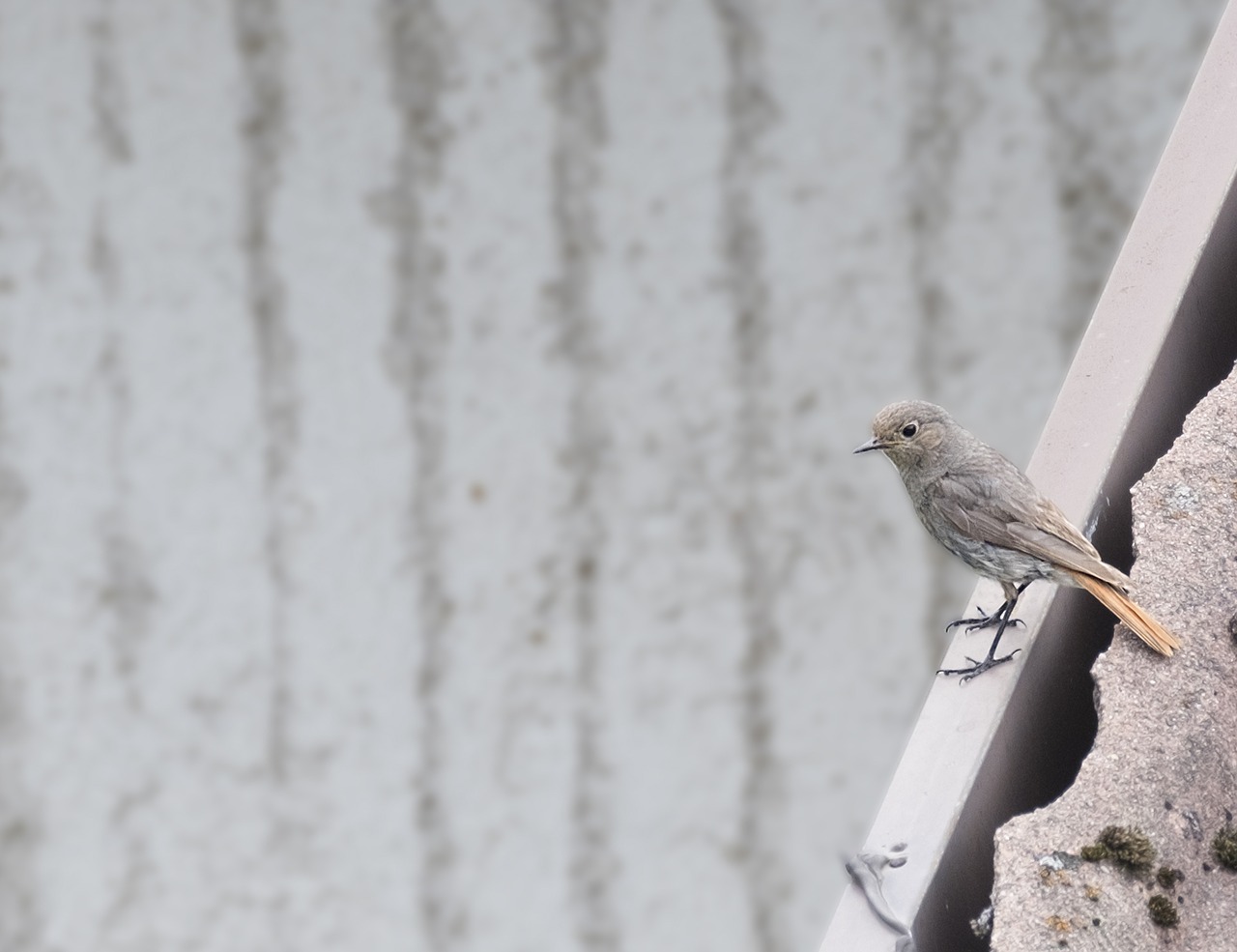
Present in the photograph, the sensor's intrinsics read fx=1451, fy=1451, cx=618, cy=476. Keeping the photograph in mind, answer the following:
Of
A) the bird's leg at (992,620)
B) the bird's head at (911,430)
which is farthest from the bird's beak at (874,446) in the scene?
the bird's leg at (992,620)

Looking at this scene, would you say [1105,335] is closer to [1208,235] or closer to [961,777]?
[1208,235]

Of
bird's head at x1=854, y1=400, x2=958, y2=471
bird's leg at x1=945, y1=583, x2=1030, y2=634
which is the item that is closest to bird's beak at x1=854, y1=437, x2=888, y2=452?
bird's head at x1=854, y1=400, x2=958, y2=471

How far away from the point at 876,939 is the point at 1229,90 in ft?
2.29

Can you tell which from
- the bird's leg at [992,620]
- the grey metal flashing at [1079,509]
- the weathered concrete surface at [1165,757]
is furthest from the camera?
the bird's leg at [992,620]

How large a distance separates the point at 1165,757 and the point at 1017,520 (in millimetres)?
189

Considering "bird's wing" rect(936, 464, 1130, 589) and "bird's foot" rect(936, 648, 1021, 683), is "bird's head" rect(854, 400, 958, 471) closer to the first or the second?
"bird's wing" rect(936, 464, 1130, 589)

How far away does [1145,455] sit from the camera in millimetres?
1026

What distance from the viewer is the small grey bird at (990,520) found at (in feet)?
2.94

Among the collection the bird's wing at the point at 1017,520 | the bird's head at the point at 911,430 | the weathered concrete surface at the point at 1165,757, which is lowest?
the weathered concrete surface at the point at 1165,757

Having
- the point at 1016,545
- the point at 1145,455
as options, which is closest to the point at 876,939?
the point at 1016,545

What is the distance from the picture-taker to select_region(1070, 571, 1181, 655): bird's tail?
86 centimetres

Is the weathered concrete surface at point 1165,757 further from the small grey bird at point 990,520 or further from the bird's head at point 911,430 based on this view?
the bird's head at point 911,430

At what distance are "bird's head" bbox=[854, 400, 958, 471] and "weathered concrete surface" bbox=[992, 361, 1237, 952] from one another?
0.15m

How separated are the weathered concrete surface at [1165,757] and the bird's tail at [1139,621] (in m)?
0.01
